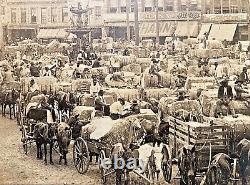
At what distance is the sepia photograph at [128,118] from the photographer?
12617 millimetres

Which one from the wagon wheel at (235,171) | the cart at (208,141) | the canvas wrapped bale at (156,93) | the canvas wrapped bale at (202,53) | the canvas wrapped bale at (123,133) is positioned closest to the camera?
the wagon wheel at (235,171)

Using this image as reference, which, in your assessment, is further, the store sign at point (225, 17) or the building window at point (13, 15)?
the building window at point (13, 15)

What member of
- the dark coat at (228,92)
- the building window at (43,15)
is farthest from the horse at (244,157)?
the building window at (43,15)

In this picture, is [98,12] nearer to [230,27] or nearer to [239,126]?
[230,27]

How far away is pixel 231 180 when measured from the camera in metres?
11.9

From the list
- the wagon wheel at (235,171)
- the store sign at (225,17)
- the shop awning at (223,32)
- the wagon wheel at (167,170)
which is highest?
the store sign at (225,17)

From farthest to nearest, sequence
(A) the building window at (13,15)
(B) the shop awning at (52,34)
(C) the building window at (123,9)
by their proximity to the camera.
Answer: (A) the building window at (13,15) → (C) the building window at (123,9) → (B) the shop awning at (52,34)

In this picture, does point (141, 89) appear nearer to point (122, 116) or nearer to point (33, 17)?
point (122, 116)

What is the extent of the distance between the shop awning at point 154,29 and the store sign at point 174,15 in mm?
423

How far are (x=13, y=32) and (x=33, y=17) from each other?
2.19 metres

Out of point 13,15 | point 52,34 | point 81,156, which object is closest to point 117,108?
point 81,156

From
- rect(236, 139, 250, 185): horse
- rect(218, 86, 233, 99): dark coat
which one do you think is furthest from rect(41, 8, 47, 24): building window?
rect(236, 139, 250, 185): horse

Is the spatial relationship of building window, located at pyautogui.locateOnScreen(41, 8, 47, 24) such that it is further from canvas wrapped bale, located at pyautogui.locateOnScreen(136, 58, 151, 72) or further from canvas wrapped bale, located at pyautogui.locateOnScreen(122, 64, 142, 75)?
canvas wrapped bale, located at pyautogui.locateOnScreen(122, 64, 142, 75)

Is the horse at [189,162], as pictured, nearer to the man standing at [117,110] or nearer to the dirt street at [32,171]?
the dirt street at [32,171]
